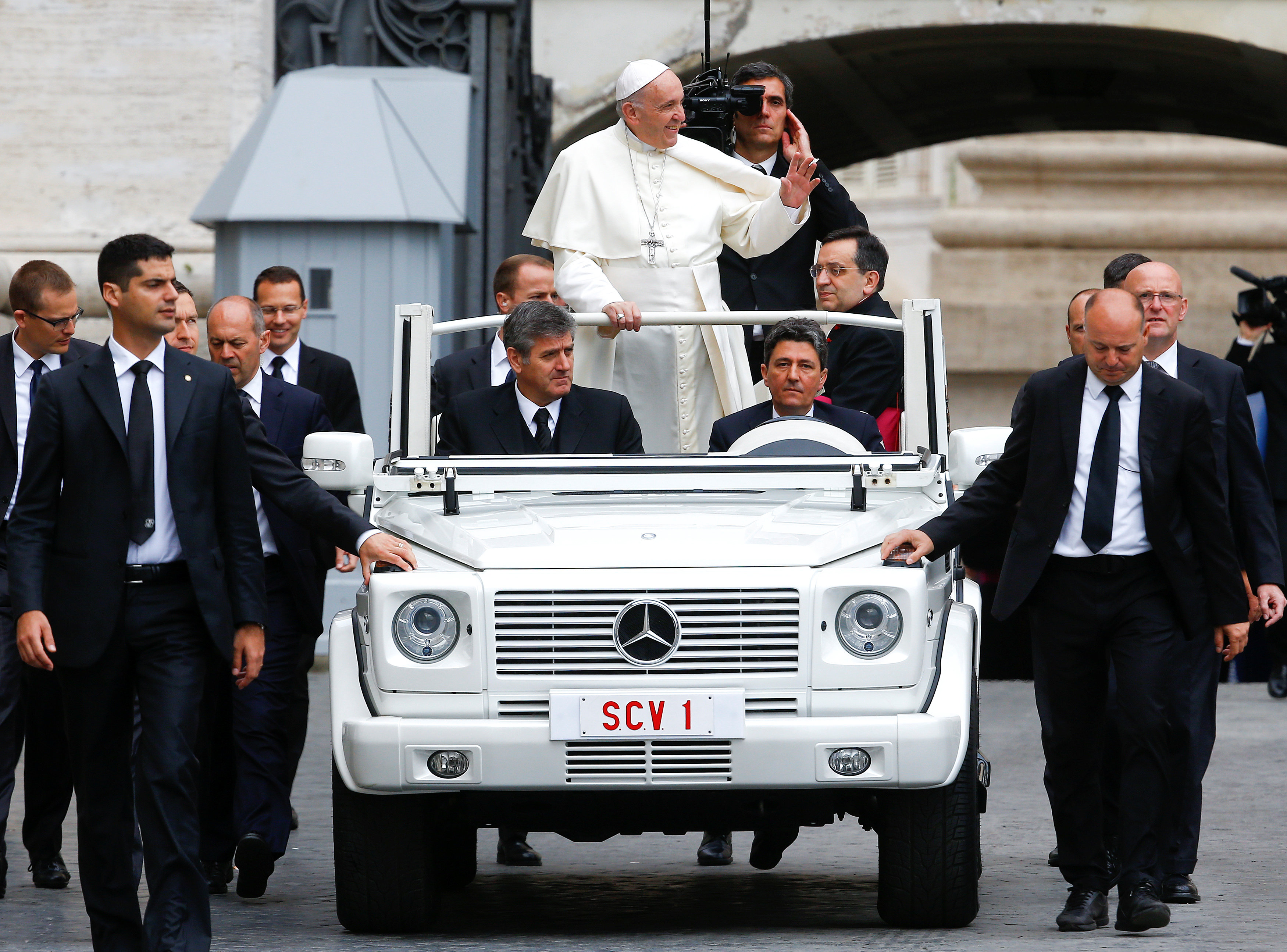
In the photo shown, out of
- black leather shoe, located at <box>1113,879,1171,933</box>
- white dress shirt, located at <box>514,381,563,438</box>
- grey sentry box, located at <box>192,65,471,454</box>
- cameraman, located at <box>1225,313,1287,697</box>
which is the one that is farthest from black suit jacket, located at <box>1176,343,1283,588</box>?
grey sentry box, located at <box>192,65,471,454</box>

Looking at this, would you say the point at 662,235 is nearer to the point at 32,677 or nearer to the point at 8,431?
the point at 8,431

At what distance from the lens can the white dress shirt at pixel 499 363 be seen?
8.66m

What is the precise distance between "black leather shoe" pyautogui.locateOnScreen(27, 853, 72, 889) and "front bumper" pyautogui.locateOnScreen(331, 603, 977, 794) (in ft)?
6.22

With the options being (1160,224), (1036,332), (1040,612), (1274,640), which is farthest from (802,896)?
(1160,224)

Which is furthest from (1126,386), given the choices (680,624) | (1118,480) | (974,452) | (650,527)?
(680,624)

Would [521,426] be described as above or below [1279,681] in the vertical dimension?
above

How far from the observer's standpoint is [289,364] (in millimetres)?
8945

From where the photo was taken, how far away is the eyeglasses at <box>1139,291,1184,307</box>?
24.6ft

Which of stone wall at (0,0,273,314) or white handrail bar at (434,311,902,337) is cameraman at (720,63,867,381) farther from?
stone wall at (0,0,273,314)

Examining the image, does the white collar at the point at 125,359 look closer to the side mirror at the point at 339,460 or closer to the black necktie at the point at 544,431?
the side mirror at the point at 339,460

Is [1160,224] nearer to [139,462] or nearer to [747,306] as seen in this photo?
[747,306]

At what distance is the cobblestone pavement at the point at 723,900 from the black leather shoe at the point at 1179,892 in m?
0.04

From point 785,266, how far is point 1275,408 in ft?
17.0

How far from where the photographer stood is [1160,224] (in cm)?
2931
